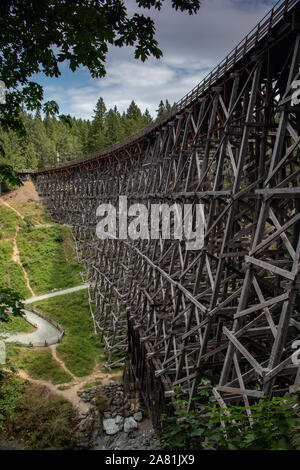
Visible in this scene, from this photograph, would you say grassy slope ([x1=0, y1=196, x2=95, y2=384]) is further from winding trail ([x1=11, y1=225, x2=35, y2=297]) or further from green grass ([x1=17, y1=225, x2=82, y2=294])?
winding trail ([x1=11, y1=225, x2=35, y2=297])

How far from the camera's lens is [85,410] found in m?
13.6

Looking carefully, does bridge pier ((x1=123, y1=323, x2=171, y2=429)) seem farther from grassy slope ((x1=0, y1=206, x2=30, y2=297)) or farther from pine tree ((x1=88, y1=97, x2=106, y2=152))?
pine tree ((x1=88, y1=97, x2=106, y2=152))

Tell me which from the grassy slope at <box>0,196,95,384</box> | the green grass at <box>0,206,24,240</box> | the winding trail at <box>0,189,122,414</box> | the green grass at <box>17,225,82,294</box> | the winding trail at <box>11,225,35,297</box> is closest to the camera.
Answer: the winding trail at <box>0,189,122,414</box>

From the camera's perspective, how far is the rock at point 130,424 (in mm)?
12586

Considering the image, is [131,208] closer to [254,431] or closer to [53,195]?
[254,431]

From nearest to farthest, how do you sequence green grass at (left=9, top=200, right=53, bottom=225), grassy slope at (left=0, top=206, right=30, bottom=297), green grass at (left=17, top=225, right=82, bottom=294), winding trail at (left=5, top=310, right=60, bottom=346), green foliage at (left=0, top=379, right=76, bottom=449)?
green foliage at (left=0, top=379, right=76, bottom=449), winding trail at (left=5, top=310, right=60, bottom=346), grassy slope at (left=0, top=206, right=30, bottom=297), green grass at (left=17, top=225, right=82, bottom=294), green grass at (left=9, top=200, right=53, bottom=225)

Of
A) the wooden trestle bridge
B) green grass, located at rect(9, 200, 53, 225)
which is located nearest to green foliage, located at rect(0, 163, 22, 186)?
the wooden trestle bridge

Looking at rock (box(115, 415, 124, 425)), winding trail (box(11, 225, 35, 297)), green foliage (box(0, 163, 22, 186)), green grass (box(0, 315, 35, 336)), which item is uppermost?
green foliage (box(0, 163, 22, 186))

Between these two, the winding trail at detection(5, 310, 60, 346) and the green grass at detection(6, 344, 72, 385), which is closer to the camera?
the green grass at detection(6, 344, 72, 385)

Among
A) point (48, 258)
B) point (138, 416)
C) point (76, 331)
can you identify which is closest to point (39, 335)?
point (76, 331)

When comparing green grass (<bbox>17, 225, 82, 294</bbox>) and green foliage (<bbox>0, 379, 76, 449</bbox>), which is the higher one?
green grass (<bbox>17, 225, 82, 294</bbox>)

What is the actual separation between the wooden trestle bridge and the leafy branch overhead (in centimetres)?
324

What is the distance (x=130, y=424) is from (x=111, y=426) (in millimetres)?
859

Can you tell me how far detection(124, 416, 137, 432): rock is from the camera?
41.3ft
